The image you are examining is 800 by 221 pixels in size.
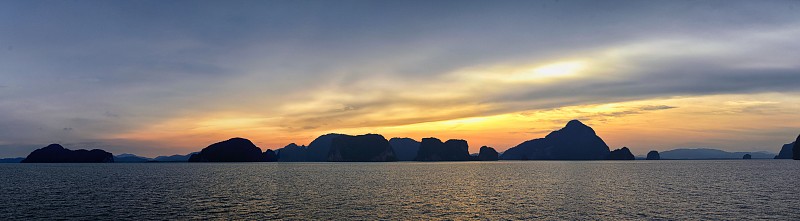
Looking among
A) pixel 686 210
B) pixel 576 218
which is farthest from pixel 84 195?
pixel 686 210

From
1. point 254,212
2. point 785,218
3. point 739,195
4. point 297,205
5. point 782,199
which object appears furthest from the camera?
point 739,195

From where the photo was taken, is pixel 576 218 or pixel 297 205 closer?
pixel 576 218

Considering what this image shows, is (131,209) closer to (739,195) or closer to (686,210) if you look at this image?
(686,210)

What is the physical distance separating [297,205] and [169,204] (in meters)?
21.4

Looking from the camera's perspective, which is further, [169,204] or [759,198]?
[759,198]

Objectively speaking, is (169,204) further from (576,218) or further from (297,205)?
(576,218)

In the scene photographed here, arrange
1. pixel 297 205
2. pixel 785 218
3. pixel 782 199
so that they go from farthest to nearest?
pixel 782 199
pixel 297 205
pixel 785 218

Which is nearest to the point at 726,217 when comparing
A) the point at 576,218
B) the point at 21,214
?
the point at 576,218

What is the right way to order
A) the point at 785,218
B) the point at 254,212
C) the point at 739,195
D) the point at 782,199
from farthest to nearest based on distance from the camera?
the point at 739,195 < the point at 782,199 < the point at 254,212 < the point at 785,218

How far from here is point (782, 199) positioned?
87688mm

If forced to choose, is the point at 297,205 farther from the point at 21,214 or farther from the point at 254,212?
the point at 21,214

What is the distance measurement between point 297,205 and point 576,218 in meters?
42.1

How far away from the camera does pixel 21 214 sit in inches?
2667

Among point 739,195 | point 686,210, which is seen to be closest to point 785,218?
point 686,210
